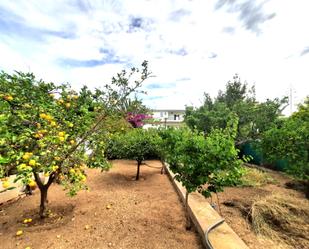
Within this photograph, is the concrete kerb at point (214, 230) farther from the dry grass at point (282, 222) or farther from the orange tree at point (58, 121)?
the orange tree at point (58, 121)

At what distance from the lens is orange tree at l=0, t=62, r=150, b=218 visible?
212 cm

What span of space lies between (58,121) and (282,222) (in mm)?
3871

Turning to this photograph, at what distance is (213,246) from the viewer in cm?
214

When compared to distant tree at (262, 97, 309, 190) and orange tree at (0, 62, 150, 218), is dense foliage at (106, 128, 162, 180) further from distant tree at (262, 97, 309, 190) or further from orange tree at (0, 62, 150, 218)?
distant tree at (262, 97, 309, 190)

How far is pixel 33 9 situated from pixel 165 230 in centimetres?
518

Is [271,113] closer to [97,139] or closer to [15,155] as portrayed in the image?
[97,139]

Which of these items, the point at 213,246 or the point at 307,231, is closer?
the point at 213,246

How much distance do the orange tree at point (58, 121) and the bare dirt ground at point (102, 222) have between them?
1.58ft

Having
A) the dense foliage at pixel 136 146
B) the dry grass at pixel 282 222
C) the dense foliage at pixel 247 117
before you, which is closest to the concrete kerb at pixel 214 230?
the dry grass at pixel 282 222

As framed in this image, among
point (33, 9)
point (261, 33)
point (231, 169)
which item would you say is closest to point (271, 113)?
point (261, 33)

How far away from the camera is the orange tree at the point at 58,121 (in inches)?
83.7

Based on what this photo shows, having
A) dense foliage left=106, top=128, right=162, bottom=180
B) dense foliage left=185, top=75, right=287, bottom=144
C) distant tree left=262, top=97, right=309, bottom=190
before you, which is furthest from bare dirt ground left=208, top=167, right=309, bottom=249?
dense foliage left=185, top=75, right=287, bottom=144

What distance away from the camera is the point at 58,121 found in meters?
2.85

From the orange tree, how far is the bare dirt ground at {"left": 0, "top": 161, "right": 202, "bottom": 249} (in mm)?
483
